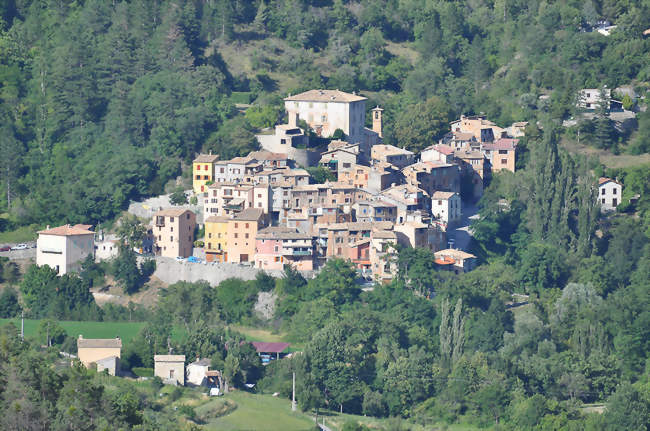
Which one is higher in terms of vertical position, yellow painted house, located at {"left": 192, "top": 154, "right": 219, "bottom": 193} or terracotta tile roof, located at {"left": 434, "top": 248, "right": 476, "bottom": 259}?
yellow painted house, located at {"left": 192, "top": 154, "right": 219, "bottom": 193}

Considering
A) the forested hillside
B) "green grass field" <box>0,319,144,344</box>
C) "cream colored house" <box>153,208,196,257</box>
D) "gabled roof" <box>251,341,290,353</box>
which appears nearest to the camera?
"gabled roof" <box>251,341,290,353</box>

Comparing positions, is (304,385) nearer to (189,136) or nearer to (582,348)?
(582,348)

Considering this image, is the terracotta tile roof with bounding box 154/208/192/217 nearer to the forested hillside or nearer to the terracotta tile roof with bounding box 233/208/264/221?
the terracotta tile roof with bounding box 233/208/264/221

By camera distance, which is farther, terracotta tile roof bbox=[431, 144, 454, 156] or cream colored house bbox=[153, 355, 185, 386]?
terracotta tile roof bbox=[431, 144, 454, 156]

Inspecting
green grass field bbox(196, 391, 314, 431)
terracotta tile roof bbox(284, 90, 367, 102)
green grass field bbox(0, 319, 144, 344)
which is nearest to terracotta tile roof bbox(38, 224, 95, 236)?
green grass field bbox(0, 319, 144, 344)

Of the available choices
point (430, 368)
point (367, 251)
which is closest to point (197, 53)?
point (367, 251)

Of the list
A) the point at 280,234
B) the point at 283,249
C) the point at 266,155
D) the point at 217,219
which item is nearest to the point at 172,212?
the point at 217,219
